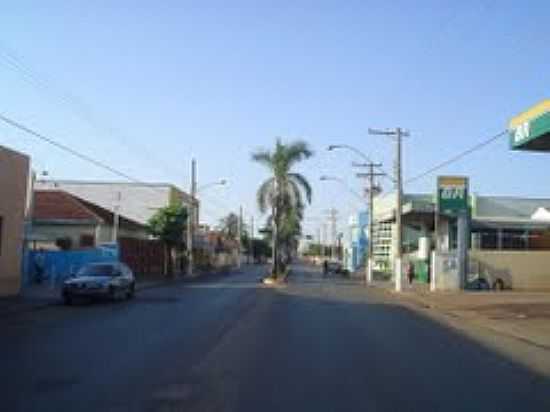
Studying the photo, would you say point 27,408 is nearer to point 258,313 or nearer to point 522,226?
point 258,313

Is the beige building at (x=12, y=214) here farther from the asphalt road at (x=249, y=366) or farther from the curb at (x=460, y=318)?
the curb at (x=460, y=318)

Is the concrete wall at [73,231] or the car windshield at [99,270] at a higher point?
the concrete wall at [73,231]

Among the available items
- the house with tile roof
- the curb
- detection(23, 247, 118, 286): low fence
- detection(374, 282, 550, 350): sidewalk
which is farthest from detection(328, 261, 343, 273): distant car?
detection(23, 247, 118, 286): low fence

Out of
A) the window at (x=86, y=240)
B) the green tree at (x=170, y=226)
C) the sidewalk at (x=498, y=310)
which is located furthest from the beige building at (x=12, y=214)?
the green tree at (x=170, y=226)

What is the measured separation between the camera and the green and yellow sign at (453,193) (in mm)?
54812

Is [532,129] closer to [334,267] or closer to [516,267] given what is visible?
[516,267]

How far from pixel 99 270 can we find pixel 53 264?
1289 cm

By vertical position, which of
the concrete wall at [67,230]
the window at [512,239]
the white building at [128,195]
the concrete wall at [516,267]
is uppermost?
the white building at [128,195]

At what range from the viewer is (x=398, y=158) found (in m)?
57.1

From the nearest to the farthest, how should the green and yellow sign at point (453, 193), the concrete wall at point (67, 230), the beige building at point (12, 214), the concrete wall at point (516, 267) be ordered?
the beige building at point (12, 214) → the green and yellow sign at point (453, 193) → the concrete wall at point (516, 267) → the concrete wall at point (67, 230)

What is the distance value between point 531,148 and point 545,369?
1719 cm

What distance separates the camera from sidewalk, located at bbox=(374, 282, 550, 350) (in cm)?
2655

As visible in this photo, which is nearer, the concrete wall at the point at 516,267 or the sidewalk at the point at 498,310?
the sidewalk at the point at 498,310

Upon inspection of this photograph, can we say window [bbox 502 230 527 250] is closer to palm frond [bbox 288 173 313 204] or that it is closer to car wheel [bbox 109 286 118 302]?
palm frond [bbox 288 173 313 204]
